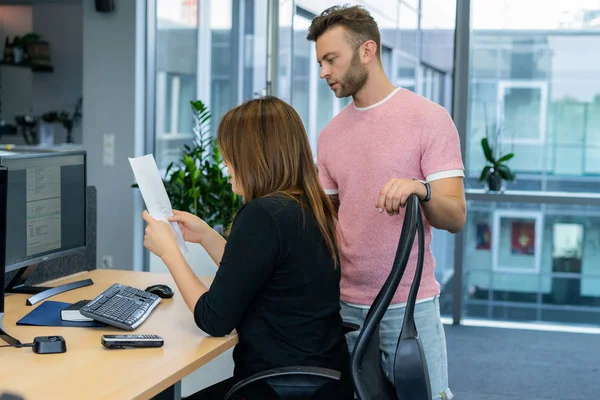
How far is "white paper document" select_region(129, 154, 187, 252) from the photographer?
1.85m

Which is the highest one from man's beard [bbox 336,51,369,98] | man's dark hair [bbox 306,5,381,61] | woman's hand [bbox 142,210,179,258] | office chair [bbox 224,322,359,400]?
man's dark hair [bbox 306,5,381,61]

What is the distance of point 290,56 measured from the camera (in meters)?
4.73

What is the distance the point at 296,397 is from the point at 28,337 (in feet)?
2.04

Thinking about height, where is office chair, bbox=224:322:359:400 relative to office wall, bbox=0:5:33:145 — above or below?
below

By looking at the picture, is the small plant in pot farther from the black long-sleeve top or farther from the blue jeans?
the black long-sleeve top

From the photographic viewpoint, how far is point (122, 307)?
1.96 meters

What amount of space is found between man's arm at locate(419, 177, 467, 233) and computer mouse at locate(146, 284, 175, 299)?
79 cm

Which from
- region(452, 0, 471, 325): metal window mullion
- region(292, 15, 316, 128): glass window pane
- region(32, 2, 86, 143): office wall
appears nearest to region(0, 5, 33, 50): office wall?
region(32, 2, 86, 143): office wall

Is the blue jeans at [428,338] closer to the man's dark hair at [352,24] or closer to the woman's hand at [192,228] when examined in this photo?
the woman's hand at [192,228]

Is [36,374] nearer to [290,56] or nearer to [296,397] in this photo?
[296,397]

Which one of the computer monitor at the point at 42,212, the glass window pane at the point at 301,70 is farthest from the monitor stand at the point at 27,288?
the glass window pane at the point at 301,70

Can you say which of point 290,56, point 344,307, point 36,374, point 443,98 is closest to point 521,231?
point 443,98

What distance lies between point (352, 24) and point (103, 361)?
3.32 ft

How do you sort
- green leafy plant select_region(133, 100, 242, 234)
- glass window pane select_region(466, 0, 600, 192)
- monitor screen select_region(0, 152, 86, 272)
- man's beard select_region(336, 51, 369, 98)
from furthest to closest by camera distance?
glass window pane select_region(466, 0, 600, 192) < green leafy plant select_region(133, 100, 242, 234) < monitor screen select_region(0, 152, 86, 272) < man's beard select_region(336, 51, 369, 98)
